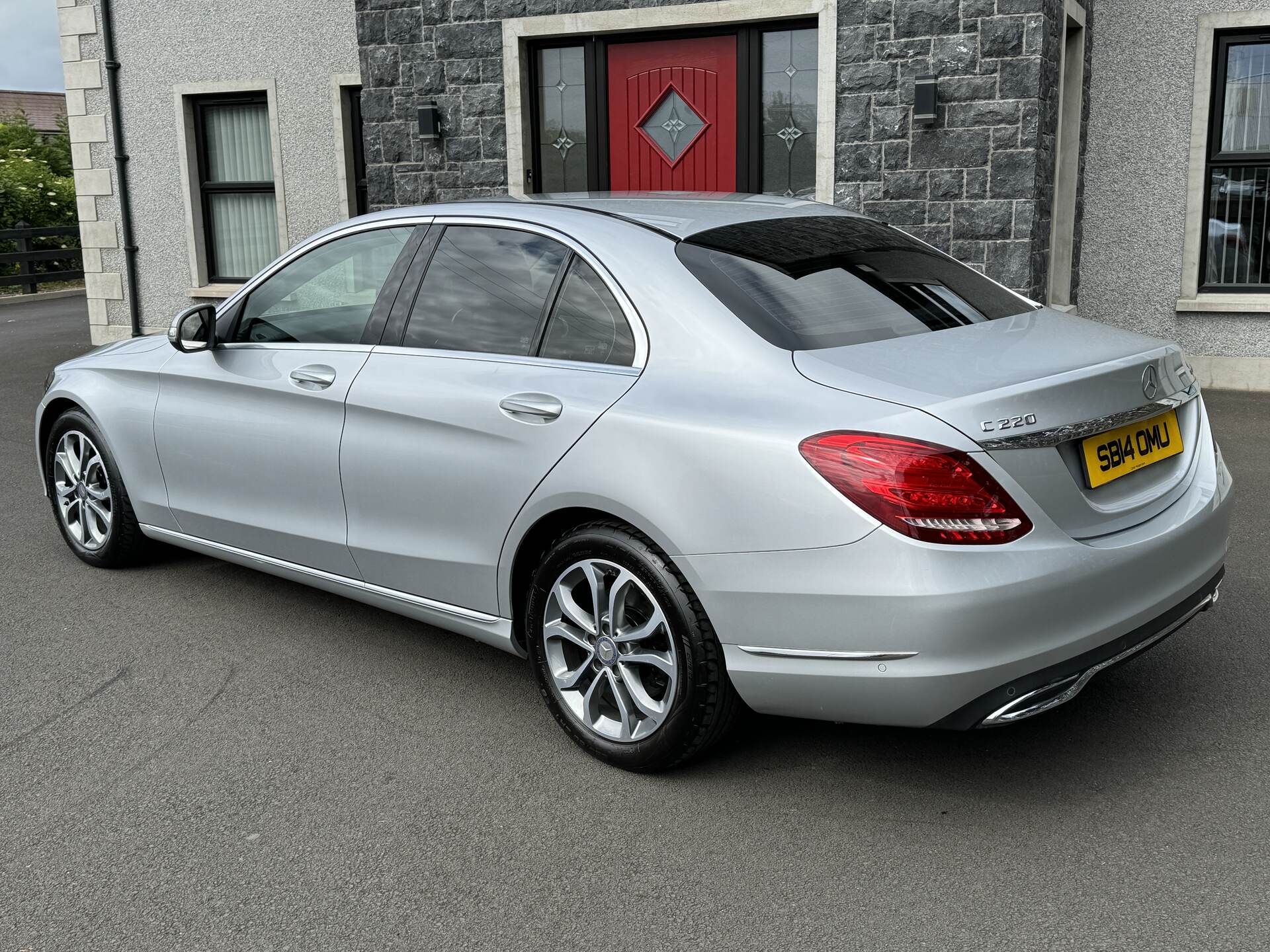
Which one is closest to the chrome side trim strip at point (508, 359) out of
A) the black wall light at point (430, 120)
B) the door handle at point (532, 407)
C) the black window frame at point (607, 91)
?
the door handle at point (532, 407)

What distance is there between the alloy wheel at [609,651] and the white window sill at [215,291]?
1021cm

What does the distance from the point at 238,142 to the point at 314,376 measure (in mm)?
9498

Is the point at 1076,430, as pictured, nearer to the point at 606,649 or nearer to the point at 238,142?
the point at 606,649

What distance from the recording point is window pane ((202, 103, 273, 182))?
12703 millimetres

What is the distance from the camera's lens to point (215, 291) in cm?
1298

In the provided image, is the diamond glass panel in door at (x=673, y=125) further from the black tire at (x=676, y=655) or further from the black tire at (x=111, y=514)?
the black tire at (x=676, y=655)

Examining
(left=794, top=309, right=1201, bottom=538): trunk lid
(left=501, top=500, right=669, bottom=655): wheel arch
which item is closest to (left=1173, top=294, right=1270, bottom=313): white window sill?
(left=794, top=309, right=1201, bottom=538): trunk lid

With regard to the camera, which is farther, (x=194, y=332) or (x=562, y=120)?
(x=562, y=120)

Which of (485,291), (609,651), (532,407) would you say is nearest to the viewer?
(609,651)

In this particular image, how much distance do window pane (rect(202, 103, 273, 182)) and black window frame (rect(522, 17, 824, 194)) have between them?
3870 millimetres

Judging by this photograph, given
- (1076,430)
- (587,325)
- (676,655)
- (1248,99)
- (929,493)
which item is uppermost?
(1248,99)

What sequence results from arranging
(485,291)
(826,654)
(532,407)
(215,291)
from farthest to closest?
(215,291) < (485,291) < (532,407) < (826,654)

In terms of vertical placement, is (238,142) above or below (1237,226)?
above

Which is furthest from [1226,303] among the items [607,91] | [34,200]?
[34,200]
